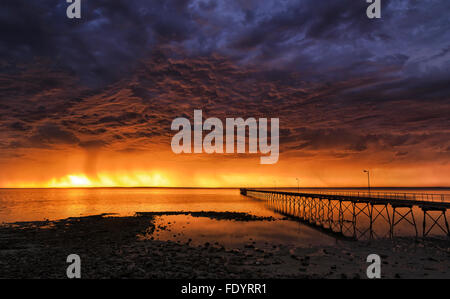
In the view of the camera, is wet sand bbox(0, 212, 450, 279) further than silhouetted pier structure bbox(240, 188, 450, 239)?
No

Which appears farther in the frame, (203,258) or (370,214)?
(370,214)

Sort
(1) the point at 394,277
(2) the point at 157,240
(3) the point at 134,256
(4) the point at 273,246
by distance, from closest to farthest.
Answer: (1) the point at 394,277, (3) the point at 134,256, (4) the point at 273,246, (2) the point at 157,240

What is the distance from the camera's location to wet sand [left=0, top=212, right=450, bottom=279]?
53.6ft

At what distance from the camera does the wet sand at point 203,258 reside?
16.3 m

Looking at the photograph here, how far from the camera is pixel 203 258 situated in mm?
20094

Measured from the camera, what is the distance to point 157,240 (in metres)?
27.7

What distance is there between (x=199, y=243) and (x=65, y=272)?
12.9 m

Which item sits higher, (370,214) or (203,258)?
(203,258)

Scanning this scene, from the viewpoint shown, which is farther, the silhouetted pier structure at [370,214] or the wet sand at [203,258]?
the silhouetted pier structure at [370,214]
